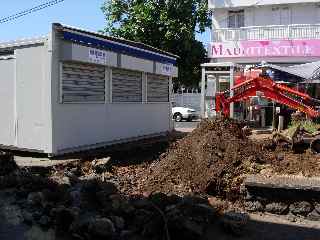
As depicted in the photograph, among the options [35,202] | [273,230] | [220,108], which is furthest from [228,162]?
[220,108]

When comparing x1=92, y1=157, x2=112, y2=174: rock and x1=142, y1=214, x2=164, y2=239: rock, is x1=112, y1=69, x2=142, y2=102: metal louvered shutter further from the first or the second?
x1=142, y1=214, x2=164, y2=239: rock

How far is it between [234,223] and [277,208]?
1.14 meters

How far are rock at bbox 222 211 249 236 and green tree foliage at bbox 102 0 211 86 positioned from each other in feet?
89.5

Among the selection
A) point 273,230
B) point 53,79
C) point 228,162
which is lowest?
point 273,230

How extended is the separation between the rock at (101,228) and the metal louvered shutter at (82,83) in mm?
7003

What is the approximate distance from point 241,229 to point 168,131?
44.2ft

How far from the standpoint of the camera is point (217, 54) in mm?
31688

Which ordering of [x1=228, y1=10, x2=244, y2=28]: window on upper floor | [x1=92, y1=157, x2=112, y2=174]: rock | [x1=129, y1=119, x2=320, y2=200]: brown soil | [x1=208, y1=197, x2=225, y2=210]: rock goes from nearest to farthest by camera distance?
[x1=208, y1=197, x2=225, y2=210]: rock, [x1=129, y1=119, x2=320, y2=200]: brown soil, [x1=92, y1=157, x2=112, y2=174]: rock, [x1=228, y1=10, x2=244, y2=28]: window on upper floor

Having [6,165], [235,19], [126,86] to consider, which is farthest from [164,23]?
[6,165]

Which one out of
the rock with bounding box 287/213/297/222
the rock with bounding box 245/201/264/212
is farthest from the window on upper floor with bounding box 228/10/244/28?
the rock with bounding box 287/213/297/222

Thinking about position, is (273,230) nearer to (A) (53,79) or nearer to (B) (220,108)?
(A) (53,79)

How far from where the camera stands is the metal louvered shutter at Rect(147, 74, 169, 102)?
63.5ft

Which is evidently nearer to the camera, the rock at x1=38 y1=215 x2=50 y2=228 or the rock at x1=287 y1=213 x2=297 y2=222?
the rock at x1=38 y1=215 x2=50 y2=228

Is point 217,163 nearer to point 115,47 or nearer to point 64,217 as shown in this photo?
point 64,217
